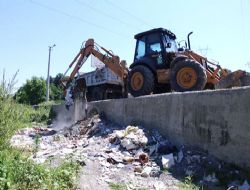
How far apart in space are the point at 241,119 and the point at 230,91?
63 centimetres

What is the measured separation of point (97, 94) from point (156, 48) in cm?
638

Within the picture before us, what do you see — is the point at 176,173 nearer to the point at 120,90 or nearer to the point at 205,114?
the point at 205,114

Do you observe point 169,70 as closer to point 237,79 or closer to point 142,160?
point 237,79

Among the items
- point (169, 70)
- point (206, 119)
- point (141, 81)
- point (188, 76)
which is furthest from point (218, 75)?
point (206, 119)

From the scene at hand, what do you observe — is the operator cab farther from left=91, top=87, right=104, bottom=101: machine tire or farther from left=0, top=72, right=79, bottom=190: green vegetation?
left=0, top=72, right=79, bottom=190: green vegetation

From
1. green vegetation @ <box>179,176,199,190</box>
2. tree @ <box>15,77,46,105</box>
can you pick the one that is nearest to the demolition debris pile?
green vegetation @ <box>179,176,199,190</box>

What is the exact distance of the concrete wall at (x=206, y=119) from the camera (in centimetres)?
731

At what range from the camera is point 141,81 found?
12.3 metres

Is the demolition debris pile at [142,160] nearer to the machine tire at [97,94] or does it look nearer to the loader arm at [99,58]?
the loader arm at [99,58]

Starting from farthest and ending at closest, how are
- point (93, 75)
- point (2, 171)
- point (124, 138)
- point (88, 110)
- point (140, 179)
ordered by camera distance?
point (93, 75)
point (88, 110)
point (124, 138)
point (140, 179)
point (2, 171)

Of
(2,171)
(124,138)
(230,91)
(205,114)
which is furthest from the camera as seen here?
(124,138)

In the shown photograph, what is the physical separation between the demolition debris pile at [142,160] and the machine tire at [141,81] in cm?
224

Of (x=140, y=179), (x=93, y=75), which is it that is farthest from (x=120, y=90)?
(x=140, y=179)

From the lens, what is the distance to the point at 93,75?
19.0 metres
